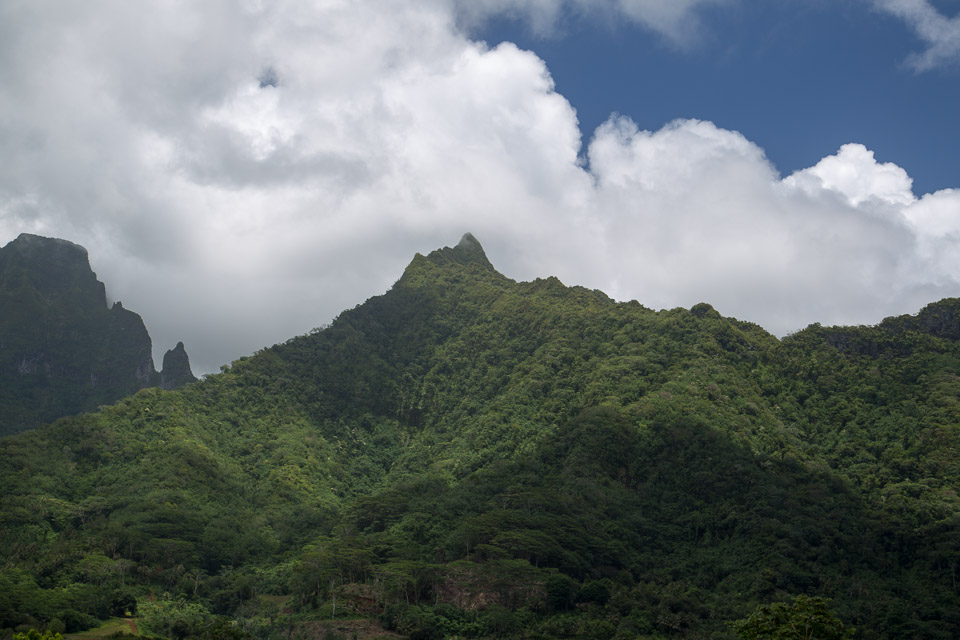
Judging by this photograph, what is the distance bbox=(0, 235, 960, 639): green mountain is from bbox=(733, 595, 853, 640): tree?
589 mm

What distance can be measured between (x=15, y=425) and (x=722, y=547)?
108193 millimetres

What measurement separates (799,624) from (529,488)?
126 feet

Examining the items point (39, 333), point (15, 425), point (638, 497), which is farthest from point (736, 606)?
point (39, 333)

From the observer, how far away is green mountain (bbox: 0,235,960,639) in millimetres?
53375

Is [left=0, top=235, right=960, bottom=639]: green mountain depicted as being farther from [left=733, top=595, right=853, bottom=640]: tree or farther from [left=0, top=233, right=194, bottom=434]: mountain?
[left=0, top=233, right=194, bottom=434]: mountain

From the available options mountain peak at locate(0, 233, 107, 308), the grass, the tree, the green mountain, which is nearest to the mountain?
mountain peak at locate(0, 233, 107, 308)

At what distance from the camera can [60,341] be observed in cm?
14250

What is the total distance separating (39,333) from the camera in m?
140

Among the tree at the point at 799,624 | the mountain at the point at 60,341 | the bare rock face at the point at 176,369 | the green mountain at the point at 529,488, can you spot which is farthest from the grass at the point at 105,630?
the bare rock face at the point at 176,369

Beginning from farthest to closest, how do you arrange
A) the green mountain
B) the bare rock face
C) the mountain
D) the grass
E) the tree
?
1. the bare rock face
2. the mountain
3. the green mountain
4. the grass
5. the tree

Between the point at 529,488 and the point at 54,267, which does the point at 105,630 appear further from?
the point at 54,267

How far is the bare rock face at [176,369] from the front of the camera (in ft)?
484

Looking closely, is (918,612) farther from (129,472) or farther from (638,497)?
(129,472)

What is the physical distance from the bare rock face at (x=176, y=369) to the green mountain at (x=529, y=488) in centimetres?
4793
